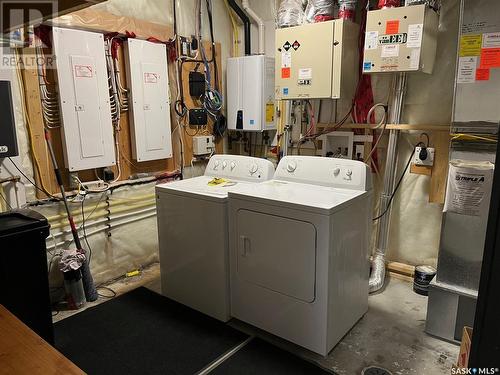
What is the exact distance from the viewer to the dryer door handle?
234 cm

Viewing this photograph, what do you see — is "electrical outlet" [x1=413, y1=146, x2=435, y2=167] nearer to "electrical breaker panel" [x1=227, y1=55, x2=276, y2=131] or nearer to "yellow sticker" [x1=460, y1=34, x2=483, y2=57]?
"yellow sticker" [x1=460, y1=34, x2=483, y2=57]

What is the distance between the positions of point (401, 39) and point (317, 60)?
644mm

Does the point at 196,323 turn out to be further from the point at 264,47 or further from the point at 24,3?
the point at 264,47

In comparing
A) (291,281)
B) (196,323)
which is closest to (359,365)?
(291,281)

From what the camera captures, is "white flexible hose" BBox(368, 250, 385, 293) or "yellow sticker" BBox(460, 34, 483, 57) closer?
"yellow sticker" BBox(460, 34, 483, 57)

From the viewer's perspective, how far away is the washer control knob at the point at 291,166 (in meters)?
2.76

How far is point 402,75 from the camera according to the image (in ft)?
9.56

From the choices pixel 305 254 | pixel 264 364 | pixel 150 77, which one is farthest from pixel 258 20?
pixel 264 364

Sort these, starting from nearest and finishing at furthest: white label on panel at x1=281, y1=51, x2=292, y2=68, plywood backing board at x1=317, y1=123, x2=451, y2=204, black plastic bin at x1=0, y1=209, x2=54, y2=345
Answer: black plastic bin at x1=0, y1=209, x2=54, y2=345, plywood backing board at x1=317, y1=123, x2=451, y2=204, white label on panel at x1=281, y1=51, x2=292, y2=68

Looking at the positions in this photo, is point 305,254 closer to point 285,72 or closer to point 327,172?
point 327,172

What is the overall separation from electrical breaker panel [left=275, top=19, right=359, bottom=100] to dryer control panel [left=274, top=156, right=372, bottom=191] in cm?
61

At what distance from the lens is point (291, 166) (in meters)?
2.77

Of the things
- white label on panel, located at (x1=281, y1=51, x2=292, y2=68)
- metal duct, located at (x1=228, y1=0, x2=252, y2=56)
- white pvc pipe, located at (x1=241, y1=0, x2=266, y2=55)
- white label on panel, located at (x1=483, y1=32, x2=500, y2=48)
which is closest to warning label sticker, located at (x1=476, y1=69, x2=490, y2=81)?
white label on panel, located at (x1=483, y1=32, x2=500, y2=48)

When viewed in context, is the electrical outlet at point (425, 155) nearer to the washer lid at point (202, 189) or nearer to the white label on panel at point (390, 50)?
the white label on panel at point (390, 50)
